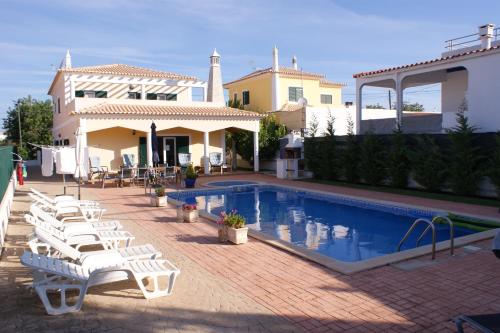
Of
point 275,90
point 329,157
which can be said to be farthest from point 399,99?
point 275,90

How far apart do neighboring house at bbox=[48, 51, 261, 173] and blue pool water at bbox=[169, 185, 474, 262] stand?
20.5 feet

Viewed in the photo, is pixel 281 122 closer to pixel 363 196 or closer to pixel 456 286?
pixel 363 196

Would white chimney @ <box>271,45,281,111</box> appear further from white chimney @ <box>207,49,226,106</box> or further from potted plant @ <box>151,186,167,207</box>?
potted plant @ <box>151,186,167,207</box>

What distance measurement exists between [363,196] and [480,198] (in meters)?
3.76

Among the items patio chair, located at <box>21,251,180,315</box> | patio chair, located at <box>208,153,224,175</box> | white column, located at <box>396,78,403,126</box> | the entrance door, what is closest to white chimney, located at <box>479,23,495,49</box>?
white column, located at <box>396,78,403,126</box>

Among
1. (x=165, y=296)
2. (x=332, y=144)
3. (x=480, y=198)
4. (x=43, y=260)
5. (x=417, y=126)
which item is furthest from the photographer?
(x=332, y=144)

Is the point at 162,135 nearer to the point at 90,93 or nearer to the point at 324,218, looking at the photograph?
the point at 90,93

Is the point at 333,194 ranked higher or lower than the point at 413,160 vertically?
lower

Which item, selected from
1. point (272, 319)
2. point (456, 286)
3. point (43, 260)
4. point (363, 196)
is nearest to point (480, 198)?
point (363, 196)

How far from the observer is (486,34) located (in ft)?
58.7

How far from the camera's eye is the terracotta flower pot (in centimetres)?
805

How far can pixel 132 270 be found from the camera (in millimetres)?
5086

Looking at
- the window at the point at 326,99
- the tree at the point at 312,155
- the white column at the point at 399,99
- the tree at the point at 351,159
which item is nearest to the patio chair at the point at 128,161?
the tree at the point at 312,155

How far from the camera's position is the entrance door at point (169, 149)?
24.6 meters
